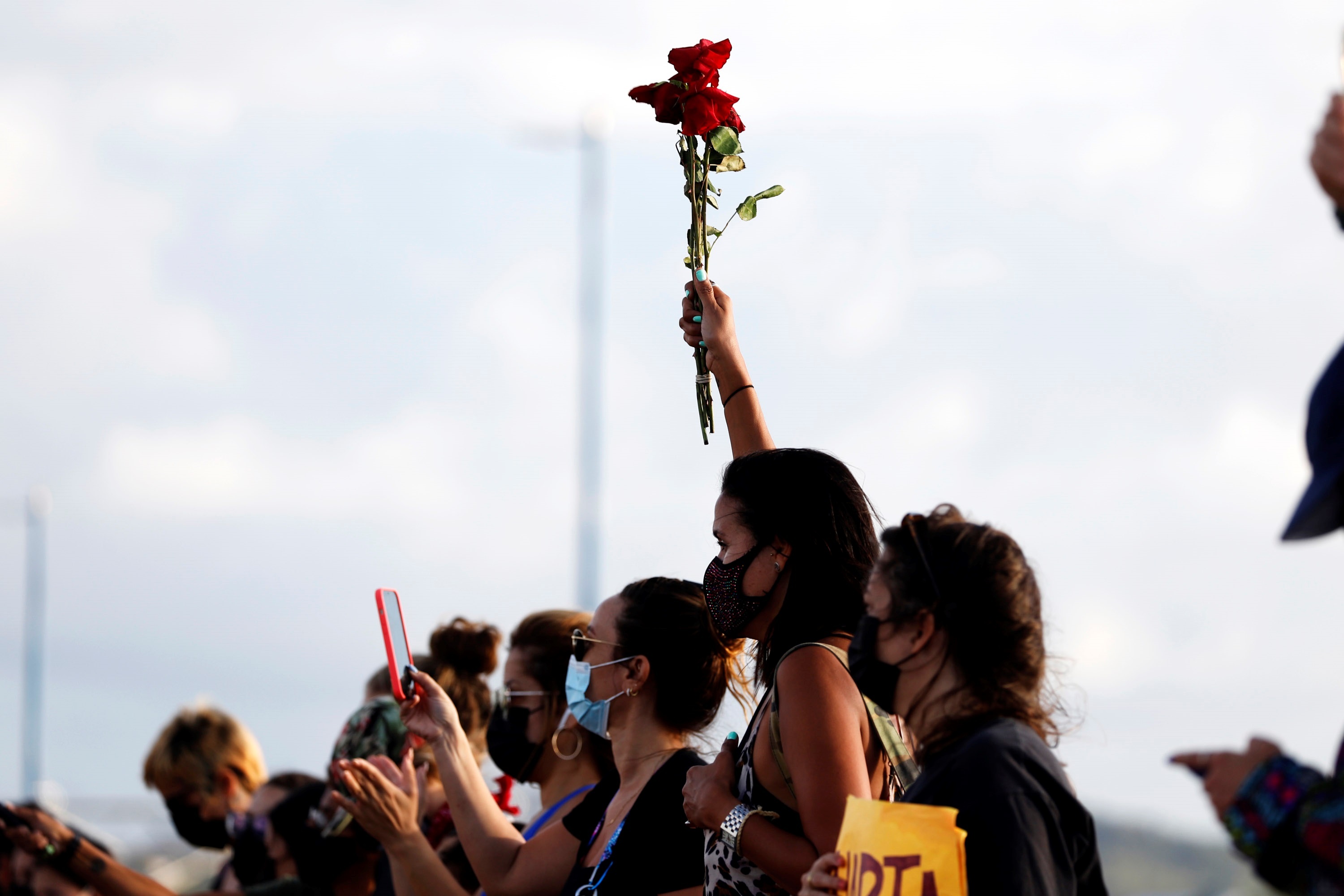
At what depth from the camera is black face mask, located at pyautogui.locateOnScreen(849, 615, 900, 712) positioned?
274cm

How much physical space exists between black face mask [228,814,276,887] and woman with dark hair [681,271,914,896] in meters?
3.27

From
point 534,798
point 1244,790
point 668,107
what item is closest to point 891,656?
point 1244,790

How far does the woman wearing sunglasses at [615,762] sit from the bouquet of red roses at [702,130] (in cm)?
74

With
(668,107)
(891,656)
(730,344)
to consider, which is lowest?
(891,656)

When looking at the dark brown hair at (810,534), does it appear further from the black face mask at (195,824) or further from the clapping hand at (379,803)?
the black face mask at (195,824)

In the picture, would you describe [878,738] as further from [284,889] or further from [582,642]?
[284,889]

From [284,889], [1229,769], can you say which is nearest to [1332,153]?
[1229,769]

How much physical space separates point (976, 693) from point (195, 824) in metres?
5.31

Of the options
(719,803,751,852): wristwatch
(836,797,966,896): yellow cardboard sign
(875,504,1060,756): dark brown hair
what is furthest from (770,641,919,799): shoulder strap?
(836,797,966,896): yellow cardboard sign

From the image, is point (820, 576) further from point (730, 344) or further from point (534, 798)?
point (534, 798)

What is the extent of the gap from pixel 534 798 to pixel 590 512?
7.01 metres

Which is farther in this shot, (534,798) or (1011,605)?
(534,798)

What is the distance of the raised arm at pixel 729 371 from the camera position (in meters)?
4.07

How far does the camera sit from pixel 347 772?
470 cm
